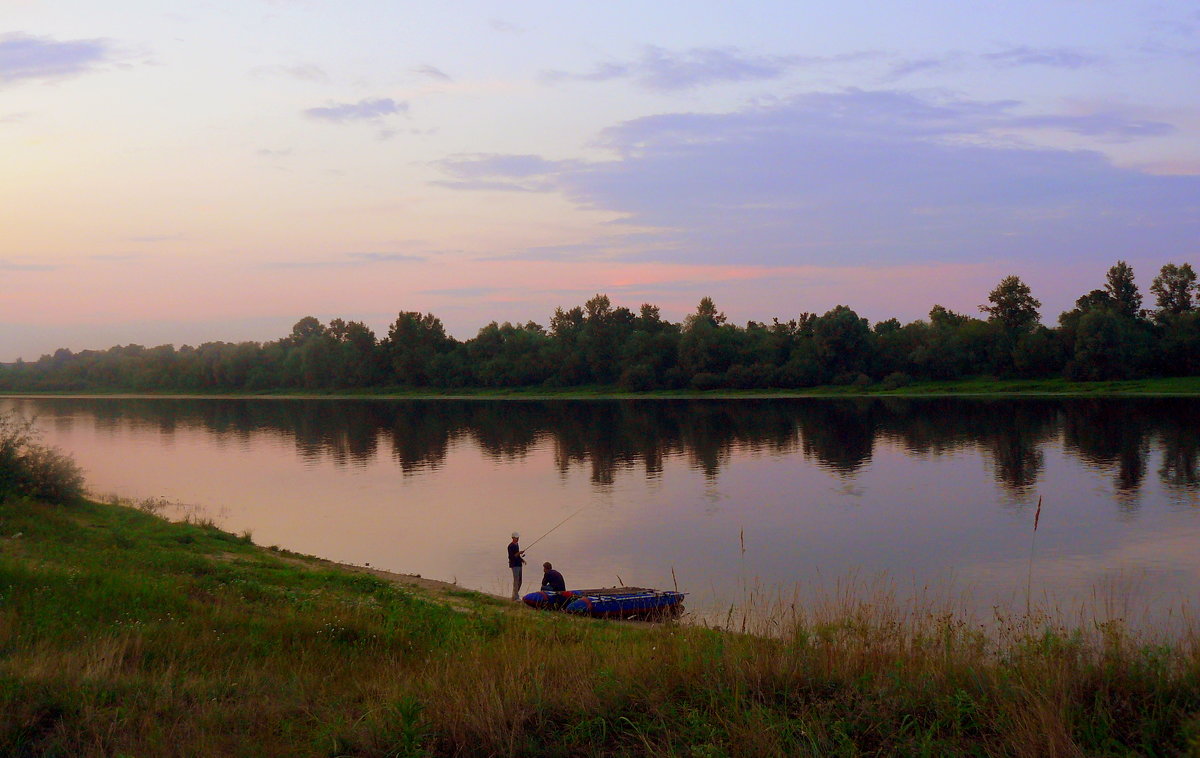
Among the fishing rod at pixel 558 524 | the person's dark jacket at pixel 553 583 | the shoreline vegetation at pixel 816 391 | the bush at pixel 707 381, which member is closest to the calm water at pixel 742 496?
the fishing rod at pixel 558 524

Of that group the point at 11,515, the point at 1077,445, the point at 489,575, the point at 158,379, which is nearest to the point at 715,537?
the point at 489,575

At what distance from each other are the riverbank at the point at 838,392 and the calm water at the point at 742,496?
15484 millimetres

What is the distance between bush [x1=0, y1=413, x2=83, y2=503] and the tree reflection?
82.0ft

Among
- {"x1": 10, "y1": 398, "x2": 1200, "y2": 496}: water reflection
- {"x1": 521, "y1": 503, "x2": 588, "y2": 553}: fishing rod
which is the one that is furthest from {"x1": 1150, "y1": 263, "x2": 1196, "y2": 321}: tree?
{"x1": 521, "y1": 503, "x2": 588, "y2": 553}: fishing rod

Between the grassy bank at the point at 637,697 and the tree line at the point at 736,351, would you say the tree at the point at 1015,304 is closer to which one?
the tree line at the point at 736,351

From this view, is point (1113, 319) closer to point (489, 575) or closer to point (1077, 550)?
point (1077, 550)

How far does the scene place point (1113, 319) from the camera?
105562 millimetres

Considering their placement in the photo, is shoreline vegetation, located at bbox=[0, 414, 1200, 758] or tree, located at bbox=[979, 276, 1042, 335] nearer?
shoreline vegetation, located at bbox=[0, 414, 1200, 758]

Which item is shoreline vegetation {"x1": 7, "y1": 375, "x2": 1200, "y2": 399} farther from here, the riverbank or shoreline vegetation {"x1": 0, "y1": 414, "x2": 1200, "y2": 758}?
shoreline vegetation {"x1": 0, "y1": 414, "x2": 1200, "y2": 758}

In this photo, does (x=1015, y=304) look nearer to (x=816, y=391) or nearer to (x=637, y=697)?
(x=816, y=391)

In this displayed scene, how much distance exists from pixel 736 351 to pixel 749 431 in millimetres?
62865

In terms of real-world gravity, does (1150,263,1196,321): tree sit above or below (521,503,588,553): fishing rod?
above

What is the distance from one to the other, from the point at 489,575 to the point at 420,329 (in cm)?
14311

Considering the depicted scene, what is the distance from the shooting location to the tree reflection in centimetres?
5278
